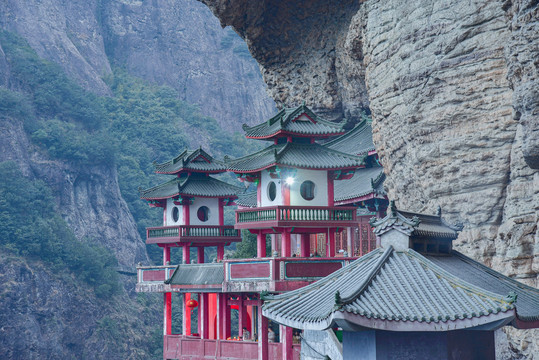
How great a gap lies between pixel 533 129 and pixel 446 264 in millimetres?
4562

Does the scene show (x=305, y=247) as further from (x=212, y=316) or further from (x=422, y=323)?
(x=422, y=323)

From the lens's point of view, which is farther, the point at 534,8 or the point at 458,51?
the point at 458,51

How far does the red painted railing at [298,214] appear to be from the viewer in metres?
24.7

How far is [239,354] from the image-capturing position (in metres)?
24.9

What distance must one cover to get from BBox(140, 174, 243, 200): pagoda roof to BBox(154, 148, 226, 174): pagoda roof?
0.47 metres

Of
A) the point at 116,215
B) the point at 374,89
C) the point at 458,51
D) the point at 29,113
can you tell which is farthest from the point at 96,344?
the point at 458,51

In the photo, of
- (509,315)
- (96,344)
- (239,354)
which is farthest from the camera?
(96,344)

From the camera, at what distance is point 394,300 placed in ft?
41.3

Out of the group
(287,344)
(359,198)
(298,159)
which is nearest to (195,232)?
(359,198)

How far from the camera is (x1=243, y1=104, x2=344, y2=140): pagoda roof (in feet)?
85.4

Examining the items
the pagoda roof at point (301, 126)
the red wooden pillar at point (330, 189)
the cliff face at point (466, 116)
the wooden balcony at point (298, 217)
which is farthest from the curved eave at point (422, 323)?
the pagoda roof at point (301, 126)

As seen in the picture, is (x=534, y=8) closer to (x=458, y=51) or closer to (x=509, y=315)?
(x=458, y=51)

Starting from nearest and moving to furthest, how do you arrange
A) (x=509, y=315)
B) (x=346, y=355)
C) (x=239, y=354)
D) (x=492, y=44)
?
(x=509, y=315) < (x=346, y=355) < (x=492, y=44) < (x=239, y=354)

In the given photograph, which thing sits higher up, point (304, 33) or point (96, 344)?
point (304, 33)
